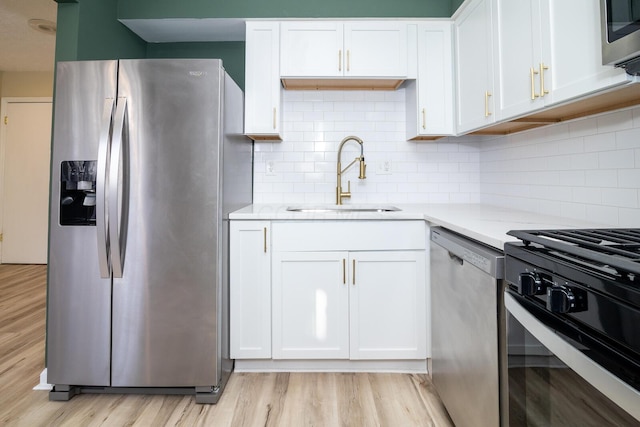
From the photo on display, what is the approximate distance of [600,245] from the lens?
2.63 feet

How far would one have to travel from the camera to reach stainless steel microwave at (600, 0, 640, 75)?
916 mm

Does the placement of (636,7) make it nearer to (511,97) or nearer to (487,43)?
(511,97)

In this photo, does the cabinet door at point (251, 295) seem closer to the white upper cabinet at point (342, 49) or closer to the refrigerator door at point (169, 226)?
the refrigerator door at point (169, 226)

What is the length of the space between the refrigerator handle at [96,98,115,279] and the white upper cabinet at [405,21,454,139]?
184 centimetres

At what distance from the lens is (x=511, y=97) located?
165cm

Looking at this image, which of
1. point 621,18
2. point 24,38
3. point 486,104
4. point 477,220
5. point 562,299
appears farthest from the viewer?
point 24,38

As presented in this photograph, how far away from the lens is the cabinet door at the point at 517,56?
1450mm

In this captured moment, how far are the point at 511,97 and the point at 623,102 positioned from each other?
0.42m

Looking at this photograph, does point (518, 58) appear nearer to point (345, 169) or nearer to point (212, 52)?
point (345, 169)

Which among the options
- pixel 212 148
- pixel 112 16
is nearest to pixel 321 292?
pixel 212 148

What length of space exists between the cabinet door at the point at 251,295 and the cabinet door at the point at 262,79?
744 millimetres

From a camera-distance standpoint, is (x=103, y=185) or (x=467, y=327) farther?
(x=103, y=185)

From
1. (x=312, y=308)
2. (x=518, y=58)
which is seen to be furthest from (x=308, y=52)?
(x=312, y=308)

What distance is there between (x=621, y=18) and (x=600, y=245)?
2.17ft
